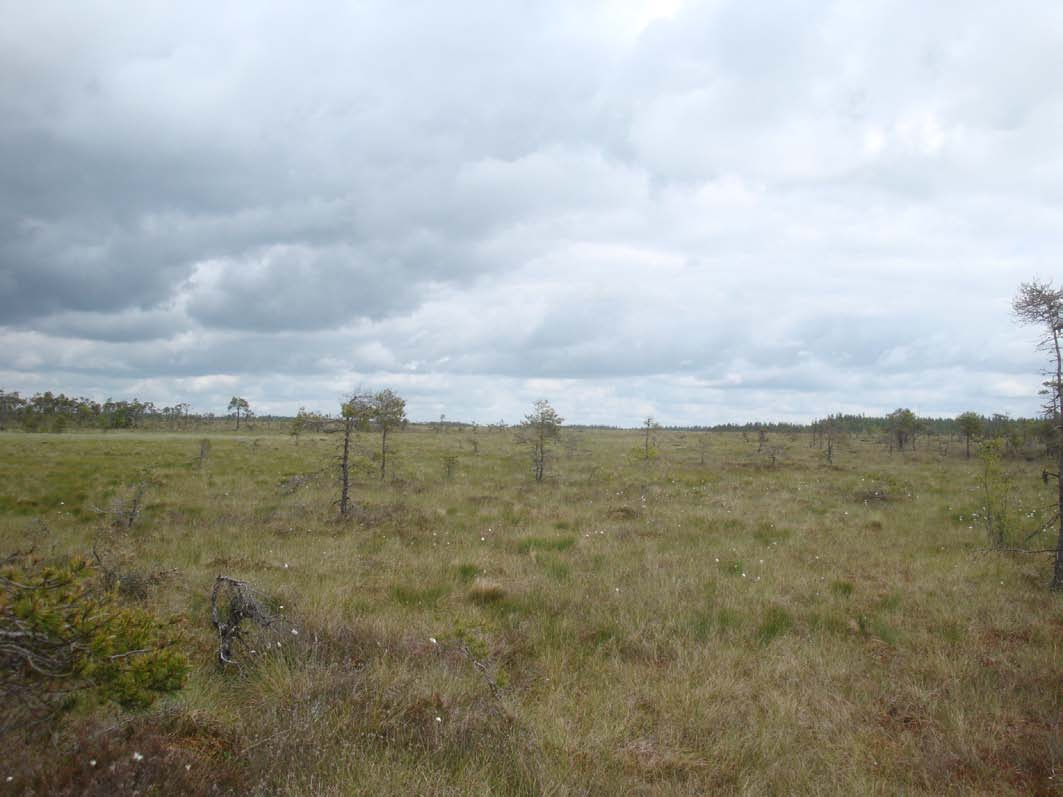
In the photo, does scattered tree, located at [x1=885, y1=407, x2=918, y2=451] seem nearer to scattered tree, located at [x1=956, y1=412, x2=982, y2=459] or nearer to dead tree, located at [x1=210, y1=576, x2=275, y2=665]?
scattered tree, located at [x1=956, y1=412, x2=982, y2=459]

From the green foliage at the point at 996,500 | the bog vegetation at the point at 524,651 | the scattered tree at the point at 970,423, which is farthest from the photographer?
the scattered tree at the point at 970,423

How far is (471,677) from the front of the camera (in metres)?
5.32

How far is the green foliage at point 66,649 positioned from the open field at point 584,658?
1.40 ft

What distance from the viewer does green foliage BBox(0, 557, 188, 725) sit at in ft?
9.10

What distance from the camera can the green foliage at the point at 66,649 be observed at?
277cm

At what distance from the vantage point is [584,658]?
6191 millimetres

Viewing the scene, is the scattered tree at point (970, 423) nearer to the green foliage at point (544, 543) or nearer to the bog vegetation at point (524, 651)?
the bog vegetation at point (524, 651)

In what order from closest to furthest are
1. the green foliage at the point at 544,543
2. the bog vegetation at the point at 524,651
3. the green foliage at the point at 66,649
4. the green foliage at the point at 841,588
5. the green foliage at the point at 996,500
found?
the green foliage at the point at 66,649
the bog vegetation at the point at 524,651
the green foliage at the point at 841,588
the green foliage at the point at 544,543
the green foliage at the point at 996,500

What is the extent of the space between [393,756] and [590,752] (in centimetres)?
145

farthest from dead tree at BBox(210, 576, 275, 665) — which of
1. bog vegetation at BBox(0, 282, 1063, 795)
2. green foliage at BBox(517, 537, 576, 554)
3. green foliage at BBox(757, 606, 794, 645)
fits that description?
green foliage at BBox(517, 537, 576, 554)

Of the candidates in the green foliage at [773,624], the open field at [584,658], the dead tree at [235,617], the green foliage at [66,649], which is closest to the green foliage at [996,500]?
the open field at [584,658]

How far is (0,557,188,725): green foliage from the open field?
0.43m

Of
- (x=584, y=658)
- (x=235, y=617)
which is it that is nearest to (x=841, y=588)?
(x=584, y=658)

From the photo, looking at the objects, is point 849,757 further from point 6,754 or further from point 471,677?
point 6,754
